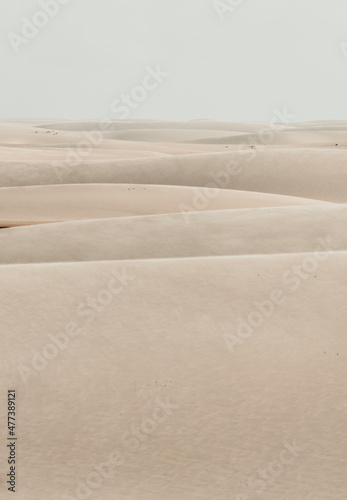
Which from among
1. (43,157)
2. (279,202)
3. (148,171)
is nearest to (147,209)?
(279,202)

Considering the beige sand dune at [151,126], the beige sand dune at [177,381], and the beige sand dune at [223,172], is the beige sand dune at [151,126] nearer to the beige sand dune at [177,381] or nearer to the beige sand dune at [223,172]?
the beige sand dune at [223,172]

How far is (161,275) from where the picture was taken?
507cm

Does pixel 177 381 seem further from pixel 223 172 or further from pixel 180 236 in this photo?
pixel 223 172

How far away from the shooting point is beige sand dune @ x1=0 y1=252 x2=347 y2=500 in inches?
133

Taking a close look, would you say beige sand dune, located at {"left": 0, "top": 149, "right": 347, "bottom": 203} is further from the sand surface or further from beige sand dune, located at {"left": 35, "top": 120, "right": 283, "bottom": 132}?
beige sand dune, located at {"left": 35, "top": 120, "right": 283, "bottom": 132}

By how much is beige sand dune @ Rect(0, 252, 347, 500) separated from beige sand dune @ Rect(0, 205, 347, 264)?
59.3 inches

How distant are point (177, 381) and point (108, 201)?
21.2 ft

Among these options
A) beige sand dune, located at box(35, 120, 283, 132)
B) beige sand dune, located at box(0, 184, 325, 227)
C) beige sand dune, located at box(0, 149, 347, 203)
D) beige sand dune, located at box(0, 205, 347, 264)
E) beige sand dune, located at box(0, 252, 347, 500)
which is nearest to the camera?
Result: beige sand dune, located at box(0, 252, 347, 500)

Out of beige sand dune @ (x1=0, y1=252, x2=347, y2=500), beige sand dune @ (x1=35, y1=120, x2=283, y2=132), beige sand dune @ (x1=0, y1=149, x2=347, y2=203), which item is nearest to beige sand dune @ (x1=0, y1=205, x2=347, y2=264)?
beige sand dune @ (x1=0, y1=252, x2=347, y2=500)

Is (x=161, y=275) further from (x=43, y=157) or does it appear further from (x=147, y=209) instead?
(x=43, y=157)

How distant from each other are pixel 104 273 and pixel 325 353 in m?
1.78

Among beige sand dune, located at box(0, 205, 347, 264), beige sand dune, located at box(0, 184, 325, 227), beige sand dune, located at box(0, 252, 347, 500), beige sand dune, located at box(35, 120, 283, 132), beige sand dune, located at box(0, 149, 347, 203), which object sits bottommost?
beige sand dune, located at box(0, 252, 347, 500)

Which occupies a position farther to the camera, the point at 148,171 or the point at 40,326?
the point at 148,171

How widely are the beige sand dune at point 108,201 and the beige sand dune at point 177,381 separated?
4334 mm
